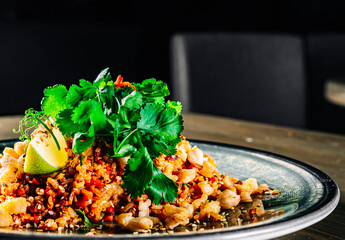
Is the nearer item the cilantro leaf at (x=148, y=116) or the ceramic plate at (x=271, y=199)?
the ceramic plate at (x=271, y=199)

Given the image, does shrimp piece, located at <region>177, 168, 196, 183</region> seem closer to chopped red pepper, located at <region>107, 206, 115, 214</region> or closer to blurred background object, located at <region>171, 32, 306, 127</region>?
chopped red pepper, located at <region>107, 206, 115, 214</region>

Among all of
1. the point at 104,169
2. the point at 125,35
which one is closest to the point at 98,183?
the point at 104,169

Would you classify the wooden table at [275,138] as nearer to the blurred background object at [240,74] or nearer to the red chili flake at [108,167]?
the red chili flake at [108,167]

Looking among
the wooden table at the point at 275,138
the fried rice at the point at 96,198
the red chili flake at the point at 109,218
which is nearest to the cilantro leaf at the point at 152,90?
the fried rice at the point at 96,198

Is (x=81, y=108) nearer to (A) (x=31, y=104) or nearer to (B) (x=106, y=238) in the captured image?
(B) (x=106, y=238)

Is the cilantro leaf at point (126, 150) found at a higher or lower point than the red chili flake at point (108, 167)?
higher

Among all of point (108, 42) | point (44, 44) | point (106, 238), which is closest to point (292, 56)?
point (108, 42)

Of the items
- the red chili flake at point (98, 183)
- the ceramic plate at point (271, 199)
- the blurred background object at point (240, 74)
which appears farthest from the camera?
the blurred background object at point (240, 74)
